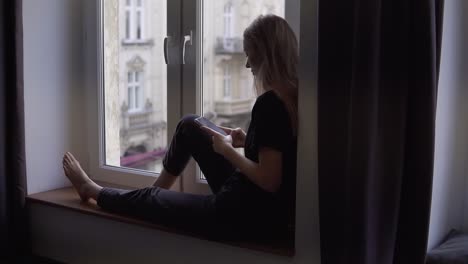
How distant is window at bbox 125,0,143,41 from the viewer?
2520 millimetres

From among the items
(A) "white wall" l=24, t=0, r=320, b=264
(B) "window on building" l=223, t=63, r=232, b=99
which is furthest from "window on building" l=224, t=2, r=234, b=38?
(A) "white wall" l=24, t=0, r=320, b=264

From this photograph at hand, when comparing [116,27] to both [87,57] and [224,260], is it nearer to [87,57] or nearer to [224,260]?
[87,57]

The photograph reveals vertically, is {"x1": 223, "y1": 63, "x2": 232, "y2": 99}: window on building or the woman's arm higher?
{"x1": 223, "y1": 63, "x2": 232, "y2": 99}: window on building

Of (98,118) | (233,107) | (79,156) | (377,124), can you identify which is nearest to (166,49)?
(233,107)

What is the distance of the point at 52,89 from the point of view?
262cm

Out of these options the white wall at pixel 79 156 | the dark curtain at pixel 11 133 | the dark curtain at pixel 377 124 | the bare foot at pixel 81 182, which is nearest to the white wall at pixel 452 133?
the dark curtain at pixel 377 124

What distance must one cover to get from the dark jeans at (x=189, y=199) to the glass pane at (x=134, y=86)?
0.32m

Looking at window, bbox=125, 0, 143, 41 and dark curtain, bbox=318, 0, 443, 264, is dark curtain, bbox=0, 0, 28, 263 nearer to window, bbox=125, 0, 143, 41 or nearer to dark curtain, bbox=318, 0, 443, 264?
window, bbox=125, 0, 143, 41

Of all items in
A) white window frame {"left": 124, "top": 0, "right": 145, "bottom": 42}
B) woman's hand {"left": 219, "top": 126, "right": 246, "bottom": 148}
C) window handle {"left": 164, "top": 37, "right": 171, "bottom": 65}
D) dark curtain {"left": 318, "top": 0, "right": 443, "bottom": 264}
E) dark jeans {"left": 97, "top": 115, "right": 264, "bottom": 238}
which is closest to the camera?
dark curtain {"left": 318, "top": 0, "right": 443, "bottom": 264}

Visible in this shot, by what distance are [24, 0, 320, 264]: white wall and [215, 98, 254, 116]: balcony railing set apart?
0.54 m

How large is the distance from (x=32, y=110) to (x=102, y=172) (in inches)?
17.5

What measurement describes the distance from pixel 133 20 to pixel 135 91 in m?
0.32

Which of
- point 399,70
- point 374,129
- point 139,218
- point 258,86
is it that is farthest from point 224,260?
point 399,70

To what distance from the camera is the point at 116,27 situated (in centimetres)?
262
